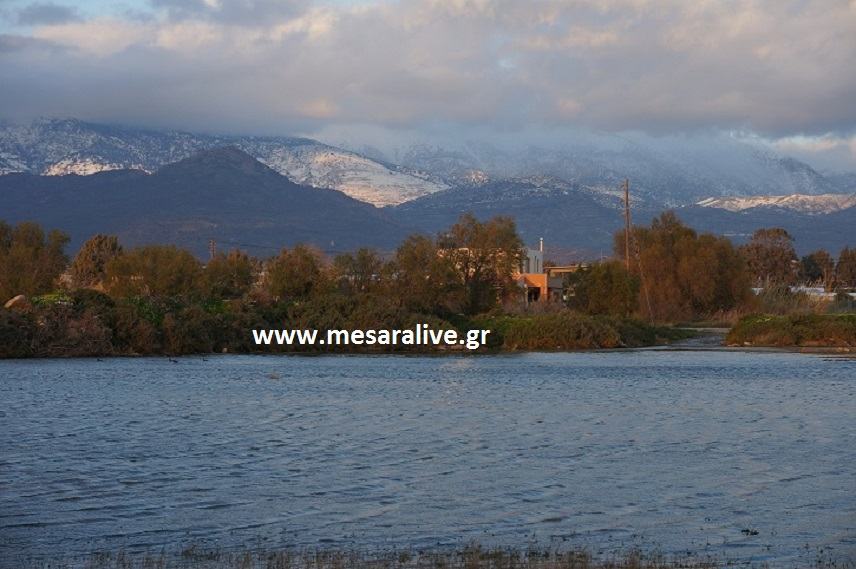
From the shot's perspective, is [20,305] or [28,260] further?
[28,260]

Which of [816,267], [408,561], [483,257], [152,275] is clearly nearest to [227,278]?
[152,275]

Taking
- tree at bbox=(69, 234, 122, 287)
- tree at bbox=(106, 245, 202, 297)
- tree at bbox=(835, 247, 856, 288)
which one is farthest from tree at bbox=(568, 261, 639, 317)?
tree at bbox=(835, 247, 856, 288)

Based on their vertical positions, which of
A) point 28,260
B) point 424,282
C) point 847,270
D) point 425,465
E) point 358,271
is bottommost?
point 425,465

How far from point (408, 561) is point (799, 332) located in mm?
62061

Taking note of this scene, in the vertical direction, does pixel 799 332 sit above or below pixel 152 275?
below

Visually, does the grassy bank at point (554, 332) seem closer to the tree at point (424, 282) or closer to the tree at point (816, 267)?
the tree at point (424, 282)

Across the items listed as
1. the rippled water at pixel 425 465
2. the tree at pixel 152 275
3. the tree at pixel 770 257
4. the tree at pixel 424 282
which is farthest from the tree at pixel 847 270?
the rippled water at pixel 425 465

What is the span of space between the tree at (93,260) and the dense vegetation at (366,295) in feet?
2.84

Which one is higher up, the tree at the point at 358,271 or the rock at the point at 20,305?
the tree at the point at 358,271

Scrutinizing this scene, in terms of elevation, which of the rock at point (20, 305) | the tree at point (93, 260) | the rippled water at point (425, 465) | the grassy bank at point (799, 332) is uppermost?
the tree at point (93, 260)

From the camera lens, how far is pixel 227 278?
258 feet

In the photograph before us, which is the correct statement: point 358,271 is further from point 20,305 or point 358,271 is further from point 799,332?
point 799,332

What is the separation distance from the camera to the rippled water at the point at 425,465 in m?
17.5

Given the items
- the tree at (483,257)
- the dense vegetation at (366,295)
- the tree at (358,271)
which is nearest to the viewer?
the dense vegetation at (366,295)
